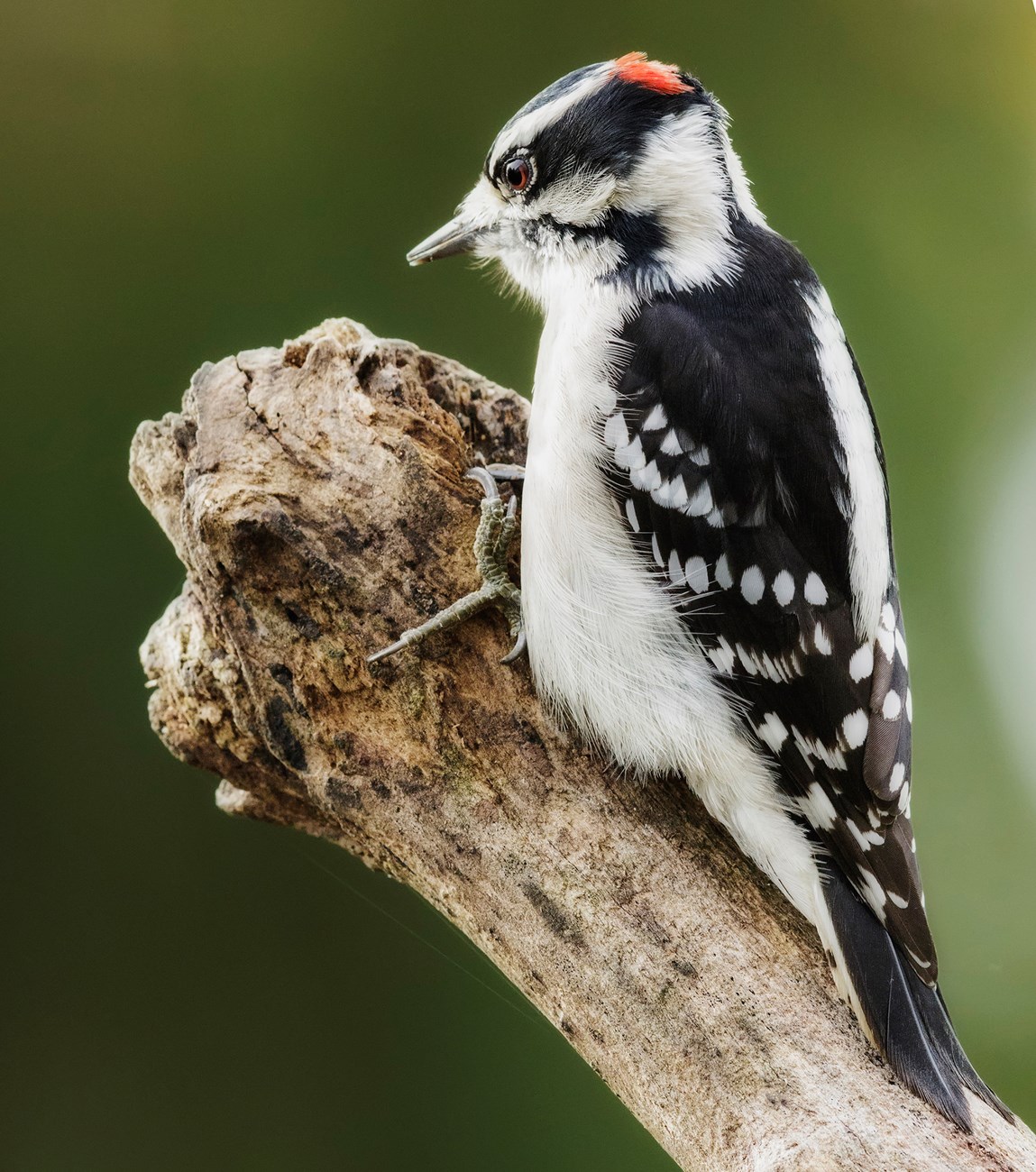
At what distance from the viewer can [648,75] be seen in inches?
54.3

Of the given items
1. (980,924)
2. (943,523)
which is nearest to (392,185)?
(943,523)

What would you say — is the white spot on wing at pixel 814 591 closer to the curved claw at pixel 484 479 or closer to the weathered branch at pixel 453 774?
the weathered branch at pixel 453 774

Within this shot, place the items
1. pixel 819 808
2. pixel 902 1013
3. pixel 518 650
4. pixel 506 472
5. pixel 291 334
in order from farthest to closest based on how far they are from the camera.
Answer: pixel 291 334, pixel 506 472, pixel 518 650, pixel 819 808, pixel 902 1013

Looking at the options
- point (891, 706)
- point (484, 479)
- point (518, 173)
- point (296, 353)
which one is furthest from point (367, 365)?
point (891, 706)

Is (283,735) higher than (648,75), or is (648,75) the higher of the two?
(648,75)

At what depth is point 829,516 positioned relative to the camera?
123 cm

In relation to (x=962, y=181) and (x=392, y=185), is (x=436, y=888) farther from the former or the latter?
(x=962, y=181)

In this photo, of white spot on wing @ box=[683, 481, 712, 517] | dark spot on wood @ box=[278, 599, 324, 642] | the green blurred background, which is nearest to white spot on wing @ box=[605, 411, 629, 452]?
white spot on wing @ box=[683, 481, 712, 517]

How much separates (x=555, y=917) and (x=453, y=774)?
0.65 ft

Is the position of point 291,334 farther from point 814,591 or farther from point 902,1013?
point 902,1013

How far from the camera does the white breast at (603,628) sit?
124 centimetres

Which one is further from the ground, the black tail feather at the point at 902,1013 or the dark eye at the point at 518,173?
the dark eye at the point at 518,173

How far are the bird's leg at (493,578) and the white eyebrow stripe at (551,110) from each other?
0.45 meters

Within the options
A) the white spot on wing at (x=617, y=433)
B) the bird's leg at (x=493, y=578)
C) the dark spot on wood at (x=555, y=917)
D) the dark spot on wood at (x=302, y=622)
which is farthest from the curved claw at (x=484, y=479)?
the dark spot on wood at (x=555, y=917)
